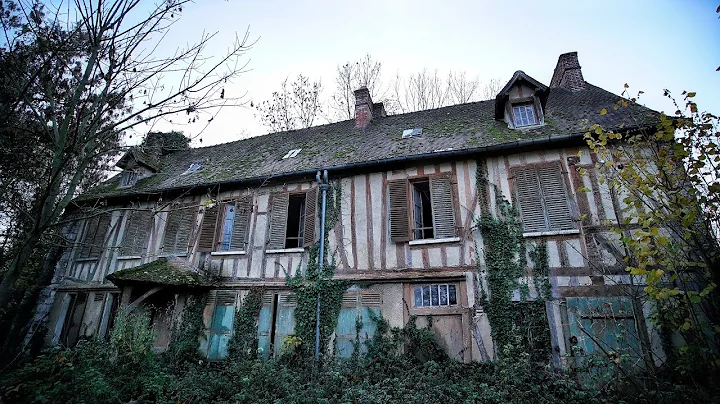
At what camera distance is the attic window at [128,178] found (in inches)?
513

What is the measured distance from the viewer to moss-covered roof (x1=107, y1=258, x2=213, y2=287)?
28.9ft

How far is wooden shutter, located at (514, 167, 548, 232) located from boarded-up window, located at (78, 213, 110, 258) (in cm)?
1125

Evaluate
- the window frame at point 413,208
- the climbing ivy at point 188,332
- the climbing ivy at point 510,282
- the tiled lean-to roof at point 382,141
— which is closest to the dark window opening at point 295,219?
the tiled lean-to roof at point 382,141

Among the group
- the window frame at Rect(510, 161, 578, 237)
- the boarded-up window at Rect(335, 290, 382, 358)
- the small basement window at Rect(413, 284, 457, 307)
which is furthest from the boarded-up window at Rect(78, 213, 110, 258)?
the window frame at Rect(510, 161, 578, 237)

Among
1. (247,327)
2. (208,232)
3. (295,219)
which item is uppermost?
(295,219)

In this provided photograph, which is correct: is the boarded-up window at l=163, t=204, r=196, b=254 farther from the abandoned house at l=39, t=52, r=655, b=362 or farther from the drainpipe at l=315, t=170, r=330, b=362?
the drainpipe at l=315, t=170, r=330, b=362

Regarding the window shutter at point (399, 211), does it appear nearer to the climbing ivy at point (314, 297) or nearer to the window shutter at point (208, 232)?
the climbing ivy at point (314, 297)

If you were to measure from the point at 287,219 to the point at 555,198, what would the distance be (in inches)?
241

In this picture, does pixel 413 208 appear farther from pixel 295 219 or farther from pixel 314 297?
pixel 295 219

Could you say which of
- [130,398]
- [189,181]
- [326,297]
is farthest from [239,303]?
[189,181]

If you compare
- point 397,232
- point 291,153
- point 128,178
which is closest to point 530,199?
point 397,232

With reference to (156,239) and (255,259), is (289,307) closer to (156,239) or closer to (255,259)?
(255,259)

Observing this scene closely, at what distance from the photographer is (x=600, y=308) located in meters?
7.06

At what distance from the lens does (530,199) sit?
8164 mm
